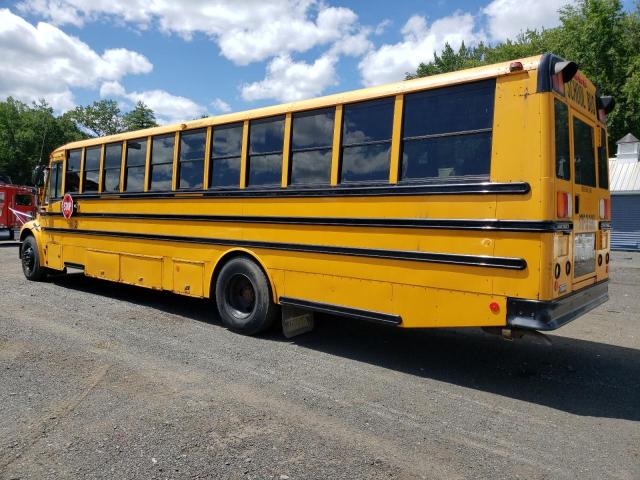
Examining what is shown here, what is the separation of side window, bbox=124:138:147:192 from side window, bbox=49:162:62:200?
235 cm

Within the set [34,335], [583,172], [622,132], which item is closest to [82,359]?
[34,335]

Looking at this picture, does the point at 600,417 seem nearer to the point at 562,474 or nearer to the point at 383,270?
the point at 562,474

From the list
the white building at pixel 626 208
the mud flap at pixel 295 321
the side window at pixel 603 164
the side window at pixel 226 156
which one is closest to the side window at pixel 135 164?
the side window at pixel 226 156

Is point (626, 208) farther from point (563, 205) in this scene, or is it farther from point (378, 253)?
point (378, 253)

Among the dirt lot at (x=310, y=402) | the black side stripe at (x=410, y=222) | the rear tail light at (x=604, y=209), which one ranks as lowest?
the dirt lot at (x=310, y=402)

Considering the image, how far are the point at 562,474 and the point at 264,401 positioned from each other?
2.20 m

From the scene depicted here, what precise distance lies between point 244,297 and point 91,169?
4.14 m

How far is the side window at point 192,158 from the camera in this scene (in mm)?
6668

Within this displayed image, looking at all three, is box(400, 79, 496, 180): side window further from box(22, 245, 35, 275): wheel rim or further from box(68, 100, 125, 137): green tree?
box(68, 100, 125, 137): green tree

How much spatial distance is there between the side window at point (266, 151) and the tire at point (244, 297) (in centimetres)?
103

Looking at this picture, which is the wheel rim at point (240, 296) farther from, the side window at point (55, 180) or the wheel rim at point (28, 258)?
the wheel rim at point (28, 258)

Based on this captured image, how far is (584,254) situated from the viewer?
4.74 m

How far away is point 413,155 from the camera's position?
468cm

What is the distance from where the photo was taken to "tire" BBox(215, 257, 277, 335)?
5.86 metres
